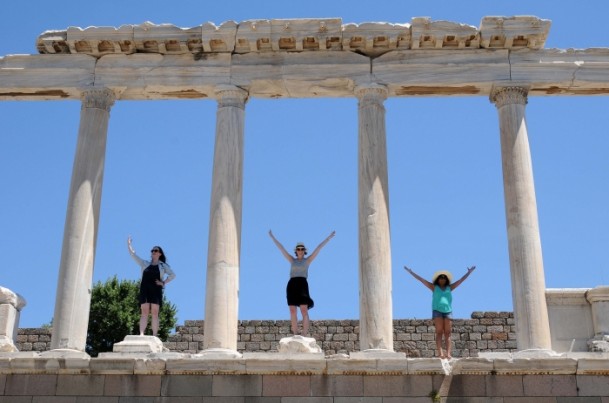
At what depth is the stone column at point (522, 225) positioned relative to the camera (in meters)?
17.0

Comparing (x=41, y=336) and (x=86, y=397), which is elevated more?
(x=41, y=336)

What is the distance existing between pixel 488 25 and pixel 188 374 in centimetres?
1024

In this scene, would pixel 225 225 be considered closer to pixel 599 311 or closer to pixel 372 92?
pixel 372 92

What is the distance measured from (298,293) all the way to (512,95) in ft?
21.8

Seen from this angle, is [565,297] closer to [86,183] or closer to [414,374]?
[414,374]

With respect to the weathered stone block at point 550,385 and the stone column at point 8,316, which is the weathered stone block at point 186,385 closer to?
the stone column at point 8,316

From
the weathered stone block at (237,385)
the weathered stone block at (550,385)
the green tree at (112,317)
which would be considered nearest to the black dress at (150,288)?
the weathered stone block at (237,385)

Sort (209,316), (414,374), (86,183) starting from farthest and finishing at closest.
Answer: (86,183)
(209,316)
(414,374)

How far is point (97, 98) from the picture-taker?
1952 cm

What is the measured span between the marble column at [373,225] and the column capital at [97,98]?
5842 millimetres

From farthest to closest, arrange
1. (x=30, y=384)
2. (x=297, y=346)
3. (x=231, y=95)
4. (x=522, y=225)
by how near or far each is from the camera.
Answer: (x=231, y=95), (x=522, y=225), (x=297, y=346), (x=30, y=384)

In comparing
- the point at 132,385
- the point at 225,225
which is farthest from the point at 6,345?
the point at 225,225

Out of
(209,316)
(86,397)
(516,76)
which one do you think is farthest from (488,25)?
(86,397)

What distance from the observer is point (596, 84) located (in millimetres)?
19234
